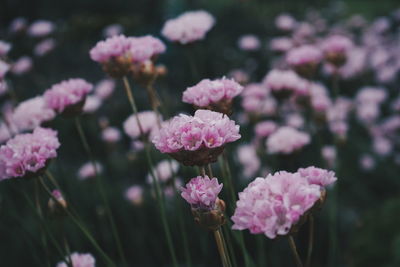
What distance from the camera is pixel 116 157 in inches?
139

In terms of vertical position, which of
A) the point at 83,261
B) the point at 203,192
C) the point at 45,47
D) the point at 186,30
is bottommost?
the point at 83,261

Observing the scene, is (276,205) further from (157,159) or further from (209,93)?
(157,159)

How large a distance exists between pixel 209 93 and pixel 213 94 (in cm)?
1

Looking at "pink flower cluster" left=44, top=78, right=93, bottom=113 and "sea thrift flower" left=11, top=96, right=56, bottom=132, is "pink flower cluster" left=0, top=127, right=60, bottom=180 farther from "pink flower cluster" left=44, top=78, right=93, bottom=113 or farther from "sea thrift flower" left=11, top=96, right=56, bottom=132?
"sea thrift flower" left=11, top=96, right=56, bottom=132

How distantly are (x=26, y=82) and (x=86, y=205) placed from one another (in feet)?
9.46

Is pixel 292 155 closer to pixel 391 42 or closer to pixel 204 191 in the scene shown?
pixel 204 191

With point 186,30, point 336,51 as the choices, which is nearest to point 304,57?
point 336,51

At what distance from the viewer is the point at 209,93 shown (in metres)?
1.06

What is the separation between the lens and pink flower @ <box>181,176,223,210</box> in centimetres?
79

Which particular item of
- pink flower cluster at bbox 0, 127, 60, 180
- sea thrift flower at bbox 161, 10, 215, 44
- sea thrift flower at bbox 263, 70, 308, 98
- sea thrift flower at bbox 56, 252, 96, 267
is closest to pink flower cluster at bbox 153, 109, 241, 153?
pink flower cluster at bbox 0, 127, 60, 180

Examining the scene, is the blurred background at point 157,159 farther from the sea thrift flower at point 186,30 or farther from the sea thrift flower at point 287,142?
the sea thrift flower at point 287,142

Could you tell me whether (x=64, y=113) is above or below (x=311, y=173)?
above

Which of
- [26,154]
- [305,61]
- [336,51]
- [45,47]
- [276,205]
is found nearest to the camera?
[276,205]

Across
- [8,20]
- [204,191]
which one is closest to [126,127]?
[204,191]
